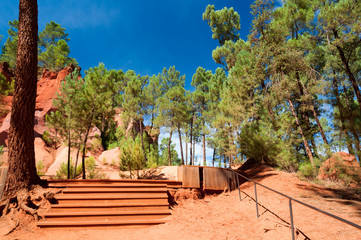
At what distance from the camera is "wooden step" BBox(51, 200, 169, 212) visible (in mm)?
4766

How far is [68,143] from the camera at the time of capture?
475 inches

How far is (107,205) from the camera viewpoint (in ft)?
16.3

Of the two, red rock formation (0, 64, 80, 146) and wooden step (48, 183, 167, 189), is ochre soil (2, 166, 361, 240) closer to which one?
wooden step (48, 183, 167, 189)

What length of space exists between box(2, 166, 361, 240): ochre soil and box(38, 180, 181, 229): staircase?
237 mm

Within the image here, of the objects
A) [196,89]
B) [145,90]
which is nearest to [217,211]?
[145,90]

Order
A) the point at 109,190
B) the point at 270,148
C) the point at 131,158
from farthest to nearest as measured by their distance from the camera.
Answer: the point at 270,148 → the point at 131,158 → the point at 109,190

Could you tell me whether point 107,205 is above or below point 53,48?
below

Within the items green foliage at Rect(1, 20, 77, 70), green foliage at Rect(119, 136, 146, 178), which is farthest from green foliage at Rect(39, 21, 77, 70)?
green foliage at Rect(119, 136, 146, 178)

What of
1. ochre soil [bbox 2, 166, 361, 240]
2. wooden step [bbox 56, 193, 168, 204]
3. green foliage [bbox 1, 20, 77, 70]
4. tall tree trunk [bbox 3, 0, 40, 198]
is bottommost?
ochre soil [bbox 2, 166, 361, 240]

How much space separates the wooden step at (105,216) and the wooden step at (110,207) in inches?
7.6

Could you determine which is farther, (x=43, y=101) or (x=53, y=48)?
(x=53, y=48)

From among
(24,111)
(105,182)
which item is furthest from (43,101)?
(105,182)

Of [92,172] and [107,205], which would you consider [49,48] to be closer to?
[92,172]

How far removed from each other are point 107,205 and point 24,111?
372 centimetres
